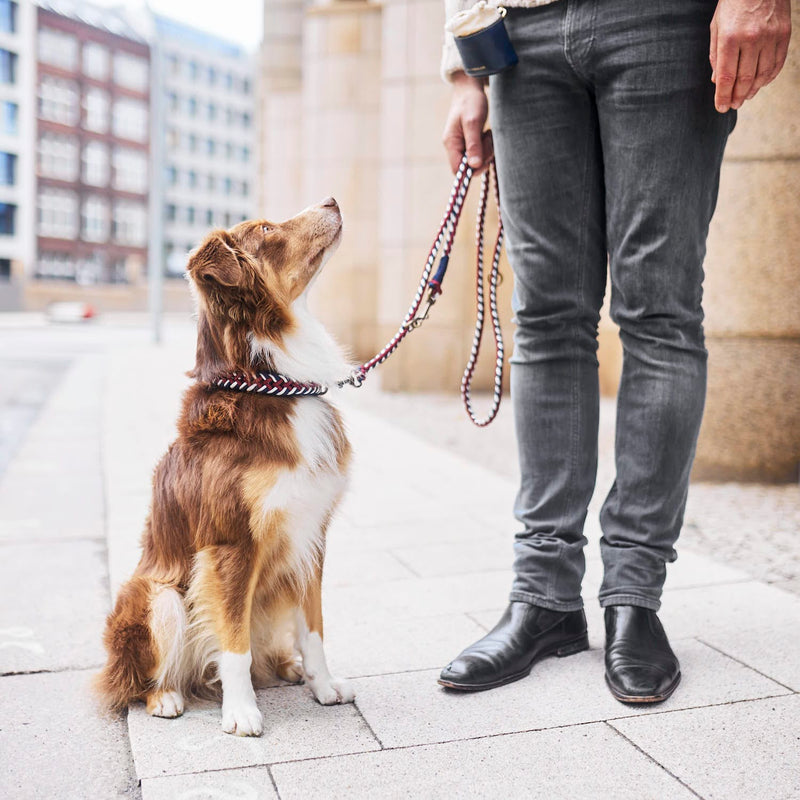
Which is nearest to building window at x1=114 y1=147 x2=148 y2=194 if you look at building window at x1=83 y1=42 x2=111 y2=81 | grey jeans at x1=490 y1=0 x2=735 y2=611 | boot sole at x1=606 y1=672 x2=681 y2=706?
building window at x1=83 y1=42 x2=111 y2=81

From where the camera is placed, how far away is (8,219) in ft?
187

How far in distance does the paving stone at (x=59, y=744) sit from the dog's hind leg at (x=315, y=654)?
462 millimetres

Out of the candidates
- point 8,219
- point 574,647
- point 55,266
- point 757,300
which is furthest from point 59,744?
point 55,266

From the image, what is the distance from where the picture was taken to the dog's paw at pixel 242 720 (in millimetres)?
2125

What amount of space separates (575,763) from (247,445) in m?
0.99

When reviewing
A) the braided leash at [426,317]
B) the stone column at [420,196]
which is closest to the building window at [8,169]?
the stone column at [420,196]

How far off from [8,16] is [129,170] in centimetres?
1286

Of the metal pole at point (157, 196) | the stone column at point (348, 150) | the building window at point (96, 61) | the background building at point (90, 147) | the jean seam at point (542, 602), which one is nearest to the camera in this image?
the jean seam at point (542, 602)

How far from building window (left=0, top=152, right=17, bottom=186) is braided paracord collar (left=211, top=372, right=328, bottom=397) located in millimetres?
60896

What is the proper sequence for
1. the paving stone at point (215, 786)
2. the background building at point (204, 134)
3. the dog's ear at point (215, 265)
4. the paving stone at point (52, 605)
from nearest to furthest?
1. the paving stone at point (215, 786)
2. the dog's ear at point (215, 265)
3. the paving stone at point (52, 605)
4. the background building at point (204, 134)

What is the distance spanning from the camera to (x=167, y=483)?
225cm

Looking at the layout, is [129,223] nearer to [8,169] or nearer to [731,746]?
[8,169]

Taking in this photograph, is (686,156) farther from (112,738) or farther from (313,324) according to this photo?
(112,738)

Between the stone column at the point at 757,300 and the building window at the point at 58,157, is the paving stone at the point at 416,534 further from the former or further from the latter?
the building window at the point at 58,157
